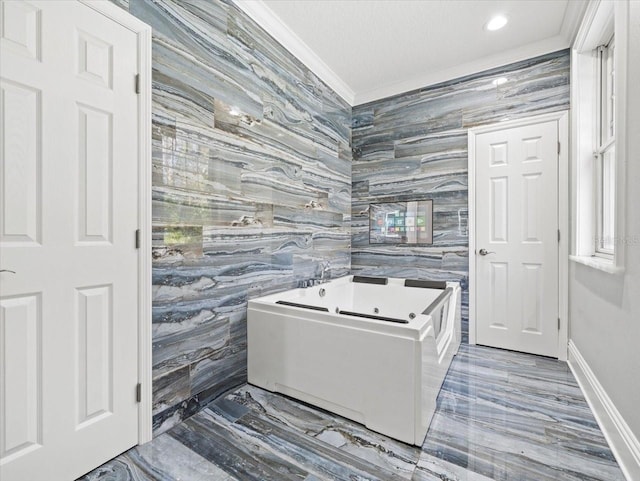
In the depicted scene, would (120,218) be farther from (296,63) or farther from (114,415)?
(296,63)

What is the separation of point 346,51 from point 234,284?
2302 mm

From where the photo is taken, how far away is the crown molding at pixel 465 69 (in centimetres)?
269

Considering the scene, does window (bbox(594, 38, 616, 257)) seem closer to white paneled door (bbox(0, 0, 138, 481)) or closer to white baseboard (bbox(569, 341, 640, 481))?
white baseboard (bbox(569, 341, 640, 481))

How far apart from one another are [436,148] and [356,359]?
94.6 inches

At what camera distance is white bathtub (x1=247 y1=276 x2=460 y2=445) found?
1.60 meters

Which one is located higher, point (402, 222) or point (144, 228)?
point (402, 222)

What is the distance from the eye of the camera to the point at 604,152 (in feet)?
7.63

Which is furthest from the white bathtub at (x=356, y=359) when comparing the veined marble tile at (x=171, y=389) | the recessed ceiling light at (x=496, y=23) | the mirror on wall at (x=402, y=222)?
the recessed ceiling light at (x=496, y=23)

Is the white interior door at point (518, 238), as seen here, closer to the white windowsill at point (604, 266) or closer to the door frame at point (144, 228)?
the white windowsill at point (604, 266)

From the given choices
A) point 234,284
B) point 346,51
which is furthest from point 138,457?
point 346,51

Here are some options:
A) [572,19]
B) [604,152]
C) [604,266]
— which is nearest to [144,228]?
[604,266]

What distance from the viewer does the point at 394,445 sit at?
5.20 feet

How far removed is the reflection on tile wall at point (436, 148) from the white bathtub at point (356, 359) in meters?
0.89

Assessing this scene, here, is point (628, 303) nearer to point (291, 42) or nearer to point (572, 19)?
point (572, 19)
